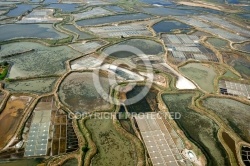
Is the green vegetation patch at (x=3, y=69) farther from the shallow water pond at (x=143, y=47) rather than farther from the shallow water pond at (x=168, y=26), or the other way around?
the shallow water pond at (x=168, y=26)

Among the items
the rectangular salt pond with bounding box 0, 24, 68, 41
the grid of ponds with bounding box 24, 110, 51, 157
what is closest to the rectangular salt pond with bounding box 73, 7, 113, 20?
the rectangular salt pond with bounding box 0, 24, 68, 41

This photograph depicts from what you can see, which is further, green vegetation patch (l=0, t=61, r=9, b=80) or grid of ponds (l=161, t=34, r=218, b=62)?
grid of ponds (l=161, t=34, r=218, b=62)

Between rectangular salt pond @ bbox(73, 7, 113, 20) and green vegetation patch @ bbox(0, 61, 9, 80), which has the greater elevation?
rectangular salt pond @ bbox(73, 7, 113, 20)

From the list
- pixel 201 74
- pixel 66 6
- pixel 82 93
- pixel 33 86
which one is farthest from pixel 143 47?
pixel 66 6

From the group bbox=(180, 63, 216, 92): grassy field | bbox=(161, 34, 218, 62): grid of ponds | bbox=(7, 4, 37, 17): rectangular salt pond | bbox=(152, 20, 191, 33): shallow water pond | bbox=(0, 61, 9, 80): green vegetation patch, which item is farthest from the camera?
bbox=(7, 4, 37, 17): rectangular salt pond

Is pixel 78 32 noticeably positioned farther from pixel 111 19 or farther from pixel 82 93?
pixel 82 93

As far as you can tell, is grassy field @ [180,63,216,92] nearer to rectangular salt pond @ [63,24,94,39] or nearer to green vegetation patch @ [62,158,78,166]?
green vegetation patch @ [62,158,78,166]
